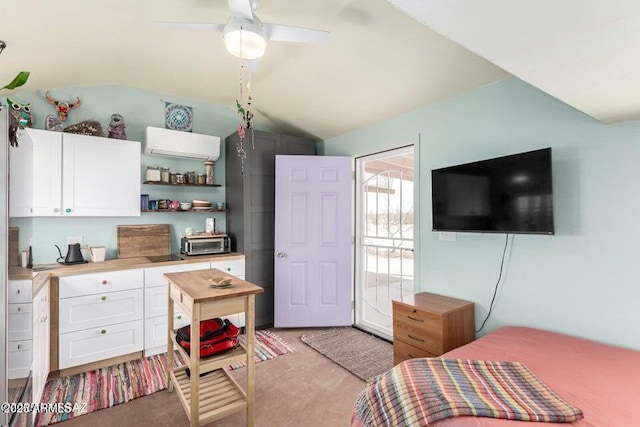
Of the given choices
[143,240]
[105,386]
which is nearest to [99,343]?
[105,386]

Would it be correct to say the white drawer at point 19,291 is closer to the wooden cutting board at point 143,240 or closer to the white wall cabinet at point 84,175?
the white wall cabinet at point 84,175

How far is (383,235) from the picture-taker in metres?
3.49

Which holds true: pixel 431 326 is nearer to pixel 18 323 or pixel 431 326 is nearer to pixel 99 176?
pixel 18 323

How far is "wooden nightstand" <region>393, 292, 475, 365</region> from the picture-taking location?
2189mm

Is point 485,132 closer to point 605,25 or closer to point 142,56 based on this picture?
point 605,25

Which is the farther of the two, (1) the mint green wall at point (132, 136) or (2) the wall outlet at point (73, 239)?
(2) the wall outlet at point (73, 239)

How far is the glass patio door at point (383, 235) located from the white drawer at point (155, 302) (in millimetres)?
2158

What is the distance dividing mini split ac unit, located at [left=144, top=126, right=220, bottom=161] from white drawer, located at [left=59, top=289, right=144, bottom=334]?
1.54 m

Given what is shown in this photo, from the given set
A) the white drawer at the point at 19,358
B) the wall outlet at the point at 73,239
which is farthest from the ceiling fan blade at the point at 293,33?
the wall outlet at the point at 73,239

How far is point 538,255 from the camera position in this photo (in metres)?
2.16

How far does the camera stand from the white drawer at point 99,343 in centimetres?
254

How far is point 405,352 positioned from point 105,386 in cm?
246

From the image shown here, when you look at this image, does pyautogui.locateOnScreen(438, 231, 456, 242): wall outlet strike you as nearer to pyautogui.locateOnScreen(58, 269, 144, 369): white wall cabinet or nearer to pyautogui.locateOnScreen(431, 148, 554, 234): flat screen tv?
pyautogui.locateOnScreen(431, 148, 554, 234): flat screen tv

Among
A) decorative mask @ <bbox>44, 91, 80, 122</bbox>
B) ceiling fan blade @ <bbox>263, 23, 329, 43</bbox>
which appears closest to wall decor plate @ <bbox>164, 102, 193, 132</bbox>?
decorative mask @ <bbox>44, 91, 80, 122</bbox>
